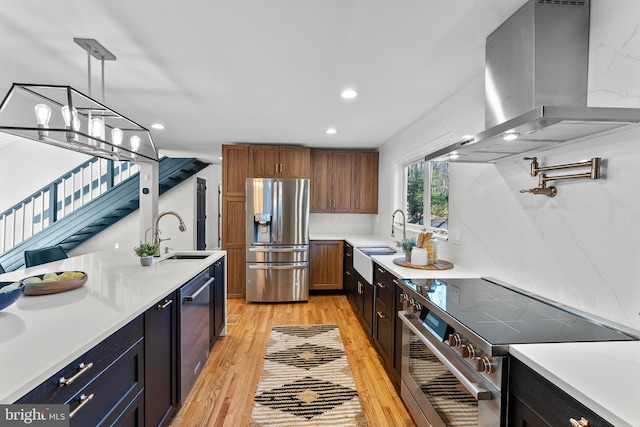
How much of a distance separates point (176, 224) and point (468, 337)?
6905 millimetres

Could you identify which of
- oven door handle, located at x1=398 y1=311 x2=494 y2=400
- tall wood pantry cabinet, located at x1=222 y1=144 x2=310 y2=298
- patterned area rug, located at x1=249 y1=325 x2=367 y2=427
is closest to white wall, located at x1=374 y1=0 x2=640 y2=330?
oven door handle, located at x1=398 y1=311 x2=494 y2=400

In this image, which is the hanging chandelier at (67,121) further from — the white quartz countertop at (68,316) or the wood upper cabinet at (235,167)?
the wood upper cabinet at (235,167)

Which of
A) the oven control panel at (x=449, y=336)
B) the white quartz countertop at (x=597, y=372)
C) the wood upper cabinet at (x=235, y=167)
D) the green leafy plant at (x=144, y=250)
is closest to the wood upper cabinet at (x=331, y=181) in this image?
the wood upper cabinet at (x=235, y=167)

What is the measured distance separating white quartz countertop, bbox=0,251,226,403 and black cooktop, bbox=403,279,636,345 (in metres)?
1.47

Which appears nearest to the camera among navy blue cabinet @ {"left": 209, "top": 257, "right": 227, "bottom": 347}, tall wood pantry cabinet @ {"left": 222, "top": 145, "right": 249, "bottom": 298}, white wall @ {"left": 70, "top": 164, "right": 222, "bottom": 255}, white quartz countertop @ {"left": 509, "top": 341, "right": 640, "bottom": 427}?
white quartz countertop @ {"left": 509, "top": 341, "right": 640, "bottom": 427}

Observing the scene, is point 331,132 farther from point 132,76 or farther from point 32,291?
point 32,291

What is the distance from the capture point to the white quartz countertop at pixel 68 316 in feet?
2.78

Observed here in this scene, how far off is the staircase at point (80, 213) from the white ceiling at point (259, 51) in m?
3.83

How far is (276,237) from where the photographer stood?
417 cm

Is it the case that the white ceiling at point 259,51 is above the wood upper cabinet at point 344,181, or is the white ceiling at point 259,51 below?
above

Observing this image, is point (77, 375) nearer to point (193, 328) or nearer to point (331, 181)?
point (193, 328)

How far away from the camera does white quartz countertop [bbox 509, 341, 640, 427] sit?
2.37 feet

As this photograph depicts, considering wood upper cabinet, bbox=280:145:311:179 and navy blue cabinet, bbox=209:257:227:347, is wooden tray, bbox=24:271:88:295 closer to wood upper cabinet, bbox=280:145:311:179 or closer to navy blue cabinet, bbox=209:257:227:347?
navy blue cabinet, bbox=209:257:227:347

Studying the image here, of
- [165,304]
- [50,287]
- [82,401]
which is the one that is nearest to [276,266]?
[165,304]
